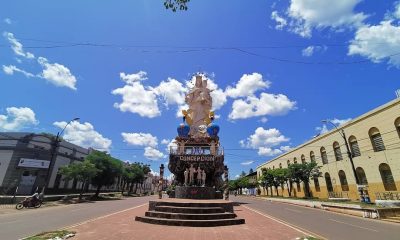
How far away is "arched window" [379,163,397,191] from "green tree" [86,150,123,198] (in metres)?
39.1

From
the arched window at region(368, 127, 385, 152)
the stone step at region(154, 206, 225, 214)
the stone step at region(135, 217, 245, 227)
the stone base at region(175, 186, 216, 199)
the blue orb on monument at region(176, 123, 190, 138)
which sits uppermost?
the blue orb on monument at region(176, 123, 190, 138)

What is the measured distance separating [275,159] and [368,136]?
3649cm

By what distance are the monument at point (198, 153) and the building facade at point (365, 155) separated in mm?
18382

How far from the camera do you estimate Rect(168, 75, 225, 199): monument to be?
23.5m

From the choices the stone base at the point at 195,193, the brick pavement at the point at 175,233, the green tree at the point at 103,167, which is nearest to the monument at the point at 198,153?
the stone base at the point at 195,193

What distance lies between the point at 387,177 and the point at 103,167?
3970cm

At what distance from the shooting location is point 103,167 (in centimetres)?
3884

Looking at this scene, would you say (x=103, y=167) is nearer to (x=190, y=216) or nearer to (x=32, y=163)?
(x=32, y=163)

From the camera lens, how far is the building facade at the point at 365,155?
84.9 ft

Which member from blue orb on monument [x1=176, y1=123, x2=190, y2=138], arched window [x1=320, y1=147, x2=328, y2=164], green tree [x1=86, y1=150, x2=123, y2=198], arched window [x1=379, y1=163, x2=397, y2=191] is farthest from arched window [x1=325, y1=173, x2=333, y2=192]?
green tree [x1=86, y1=150, x2=123, y2=198]

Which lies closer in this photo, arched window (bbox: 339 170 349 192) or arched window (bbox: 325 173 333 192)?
arched window (bbox: 339 170 349 192)

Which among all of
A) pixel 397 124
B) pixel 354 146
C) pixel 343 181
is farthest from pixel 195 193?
pixel 343 181

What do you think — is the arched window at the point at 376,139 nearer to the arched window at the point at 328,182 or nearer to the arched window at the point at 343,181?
the arched window at the point at 343,181

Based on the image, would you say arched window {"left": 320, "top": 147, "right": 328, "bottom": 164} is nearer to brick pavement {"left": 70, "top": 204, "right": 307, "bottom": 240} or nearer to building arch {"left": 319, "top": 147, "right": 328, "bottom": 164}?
building arch {"left": 319, "top": 147, "right": 328, "bottom": 164}
